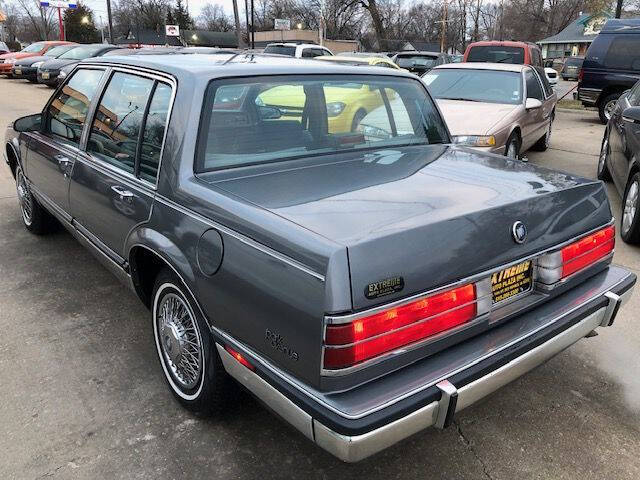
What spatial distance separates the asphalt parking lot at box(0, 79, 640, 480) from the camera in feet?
8.05

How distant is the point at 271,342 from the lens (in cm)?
201

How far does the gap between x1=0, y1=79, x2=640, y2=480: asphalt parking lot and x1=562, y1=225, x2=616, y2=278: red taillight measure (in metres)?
0.78

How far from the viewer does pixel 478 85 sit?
817 centimetres

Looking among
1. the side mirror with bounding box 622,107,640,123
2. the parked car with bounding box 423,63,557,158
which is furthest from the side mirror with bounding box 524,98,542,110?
the side mirror with bounding box 622,107,640,123

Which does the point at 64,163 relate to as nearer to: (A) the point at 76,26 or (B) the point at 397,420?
(B) the point at 397,420

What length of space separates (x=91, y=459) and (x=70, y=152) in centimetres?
208

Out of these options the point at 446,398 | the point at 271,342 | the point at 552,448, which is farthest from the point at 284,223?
the point at 552,448

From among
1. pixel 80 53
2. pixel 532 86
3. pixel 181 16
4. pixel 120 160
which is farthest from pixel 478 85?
pixel 181 16

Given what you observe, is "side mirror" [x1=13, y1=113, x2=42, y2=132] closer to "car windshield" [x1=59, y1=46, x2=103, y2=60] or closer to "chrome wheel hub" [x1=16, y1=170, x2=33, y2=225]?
"chrome wheel hub" [x1=16, y1=170, x2=33, y2=225]

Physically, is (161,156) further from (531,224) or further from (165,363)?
(531,224)

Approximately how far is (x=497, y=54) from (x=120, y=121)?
12299 millimetres

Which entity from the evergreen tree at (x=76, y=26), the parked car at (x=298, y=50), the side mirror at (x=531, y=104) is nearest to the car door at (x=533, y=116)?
the side mirror at (x=531, y=104)

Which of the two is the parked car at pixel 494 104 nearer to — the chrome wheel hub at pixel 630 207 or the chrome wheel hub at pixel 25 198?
the chrome wheel hub at pixel 630 207

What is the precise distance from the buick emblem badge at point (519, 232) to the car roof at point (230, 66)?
149 cm
